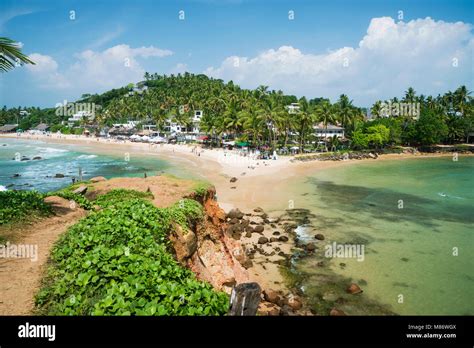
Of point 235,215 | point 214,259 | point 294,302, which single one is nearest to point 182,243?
point 214,259

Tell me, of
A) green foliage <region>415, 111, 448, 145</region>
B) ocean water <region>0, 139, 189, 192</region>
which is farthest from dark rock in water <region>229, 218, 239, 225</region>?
green foliage <region>415, 111, 448, 145</region>

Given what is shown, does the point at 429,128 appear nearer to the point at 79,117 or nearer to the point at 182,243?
the point at 182,243

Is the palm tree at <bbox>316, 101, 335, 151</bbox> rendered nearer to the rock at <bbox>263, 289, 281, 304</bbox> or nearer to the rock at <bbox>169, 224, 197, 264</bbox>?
the rock at <bbox>263, 289, 281, 304</bbox>

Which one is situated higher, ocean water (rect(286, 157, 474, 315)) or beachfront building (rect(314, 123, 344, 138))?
beachfront building (rect(314, 123, 344, 138))

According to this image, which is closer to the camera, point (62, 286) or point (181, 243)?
point (62, 286)

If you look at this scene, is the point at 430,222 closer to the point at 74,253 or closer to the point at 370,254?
the point at 370,254

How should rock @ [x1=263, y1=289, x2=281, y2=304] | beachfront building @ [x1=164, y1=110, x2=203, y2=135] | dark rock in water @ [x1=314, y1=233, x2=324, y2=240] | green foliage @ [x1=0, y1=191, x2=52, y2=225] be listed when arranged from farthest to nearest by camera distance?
beachfront building @ [x1=164, y1=110, x2=203, y2=135] → dark rock in water @ [x1=314, y1=233, x2=324, y2=240] → rock @ [x1=263, y1=289, x2=281, y2=304] → green foliage @ [x1=0, y1=191, x2=52, y2=225]

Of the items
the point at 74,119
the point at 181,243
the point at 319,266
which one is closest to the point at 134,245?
the point at 181,243
